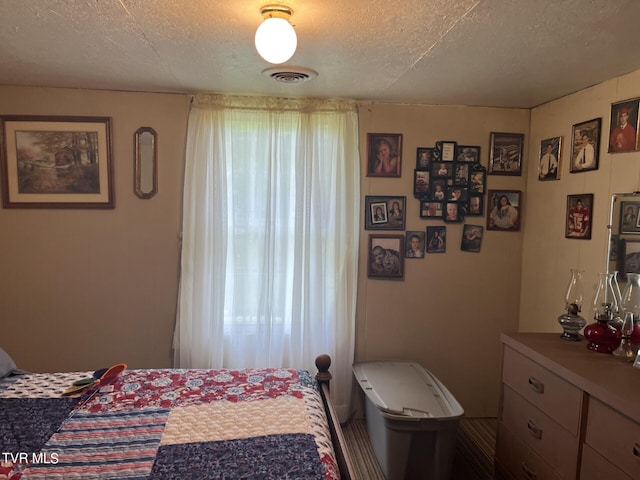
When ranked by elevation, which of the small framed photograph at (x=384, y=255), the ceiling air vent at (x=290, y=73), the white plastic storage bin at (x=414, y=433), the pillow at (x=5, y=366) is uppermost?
the ceiling air vent at (x=290, y=73)

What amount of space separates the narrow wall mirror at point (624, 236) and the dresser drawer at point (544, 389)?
2.12ft

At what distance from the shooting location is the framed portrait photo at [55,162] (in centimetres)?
279

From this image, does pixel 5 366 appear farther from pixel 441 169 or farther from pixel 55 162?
pixel 441 169

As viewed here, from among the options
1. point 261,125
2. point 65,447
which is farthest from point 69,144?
point 65,447

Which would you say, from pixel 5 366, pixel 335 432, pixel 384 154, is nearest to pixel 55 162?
pixel 5 366

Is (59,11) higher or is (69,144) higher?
(59,11)

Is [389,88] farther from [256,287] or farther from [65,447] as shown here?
[65,447]

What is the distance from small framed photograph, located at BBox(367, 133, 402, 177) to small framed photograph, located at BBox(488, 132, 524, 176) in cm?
68

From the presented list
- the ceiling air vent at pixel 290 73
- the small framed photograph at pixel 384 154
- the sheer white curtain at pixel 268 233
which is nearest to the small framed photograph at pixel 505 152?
the small framed photograph at pixel 384 154

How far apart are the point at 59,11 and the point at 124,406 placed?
1.65 meters

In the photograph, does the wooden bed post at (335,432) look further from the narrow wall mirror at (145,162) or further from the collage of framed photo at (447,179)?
the narrow wall mirror at (145,162)

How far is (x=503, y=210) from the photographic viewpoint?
308cm

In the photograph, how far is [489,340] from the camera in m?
3.16

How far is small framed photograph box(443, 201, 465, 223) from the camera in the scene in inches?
120
